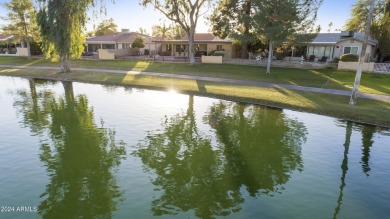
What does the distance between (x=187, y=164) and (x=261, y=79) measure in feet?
71.2

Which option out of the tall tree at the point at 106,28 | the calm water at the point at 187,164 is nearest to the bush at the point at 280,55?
the calm water at the point at 187,164

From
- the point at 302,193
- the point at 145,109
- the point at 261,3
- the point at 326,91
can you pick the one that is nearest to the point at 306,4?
the point at 261,3

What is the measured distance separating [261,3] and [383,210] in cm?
2597

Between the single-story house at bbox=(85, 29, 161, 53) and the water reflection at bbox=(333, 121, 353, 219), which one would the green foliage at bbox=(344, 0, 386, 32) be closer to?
the single-story house at bbox=(85, 29, 161, 53)

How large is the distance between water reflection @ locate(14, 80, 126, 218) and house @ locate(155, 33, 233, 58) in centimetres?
3099

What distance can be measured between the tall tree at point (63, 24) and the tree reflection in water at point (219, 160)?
68.7ft

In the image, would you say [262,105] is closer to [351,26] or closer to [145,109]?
[145,109]

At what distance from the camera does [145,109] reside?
19.5 m

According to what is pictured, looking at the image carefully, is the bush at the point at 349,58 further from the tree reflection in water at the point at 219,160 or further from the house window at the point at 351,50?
the tree reflection in water at the point at 219,160

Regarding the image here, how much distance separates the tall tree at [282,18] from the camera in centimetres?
2959

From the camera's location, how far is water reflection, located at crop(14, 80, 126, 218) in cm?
855

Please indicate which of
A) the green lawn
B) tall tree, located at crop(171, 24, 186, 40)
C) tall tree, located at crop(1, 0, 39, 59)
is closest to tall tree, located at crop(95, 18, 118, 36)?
tall tree, located at crop(171, 24, 186, 40)

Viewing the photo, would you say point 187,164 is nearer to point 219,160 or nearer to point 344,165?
point 219,160

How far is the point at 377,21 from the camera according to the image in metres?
48.6
